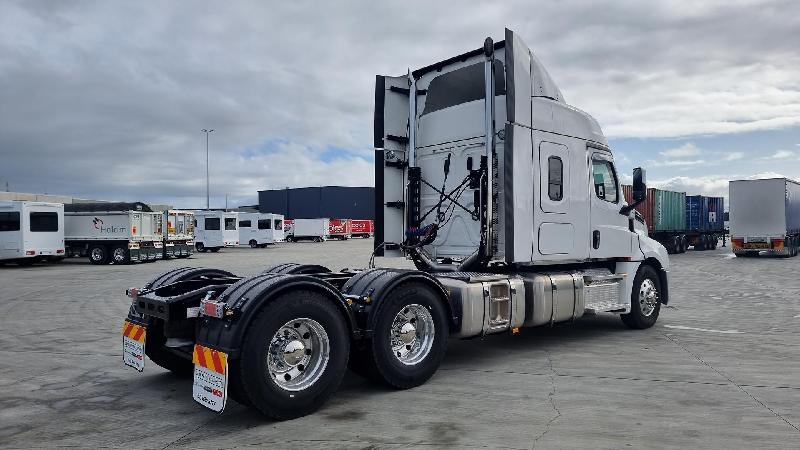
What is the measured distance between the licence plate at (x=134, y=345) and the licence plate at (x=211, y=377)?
111cm

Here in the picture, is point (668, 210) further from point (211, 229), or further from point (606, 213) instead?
point (211, 229)

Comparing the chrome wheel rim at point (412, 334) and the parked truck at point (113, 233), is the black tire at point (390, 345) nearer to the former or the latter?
the chrome wheel rim at point (412, 334)

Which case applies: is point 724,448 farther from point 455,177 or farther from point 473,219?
point 455,177

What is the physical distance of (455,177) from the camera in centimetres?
812

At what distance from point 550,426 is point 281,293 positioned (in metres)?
2.50

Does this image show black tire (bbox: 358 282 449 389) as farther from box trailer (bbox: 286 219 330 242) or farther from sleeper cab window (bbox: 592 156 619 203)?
box trailer (bbox: 286 219 330 242)

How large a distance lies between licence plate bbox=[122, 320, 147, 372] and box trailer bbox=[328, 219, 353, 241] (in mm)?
52858

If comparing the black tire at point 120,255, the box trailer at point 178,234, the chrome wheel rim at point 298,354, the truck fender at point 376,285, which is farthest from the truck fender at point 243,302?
the box trailer at point 178,234

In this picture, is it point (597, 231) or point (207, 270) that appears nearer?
point (207, 270)

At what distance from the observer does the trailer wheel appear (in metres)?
26.5

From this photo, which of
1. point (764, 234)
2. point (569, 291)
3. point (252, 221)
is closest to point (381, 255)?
point (569, 291)

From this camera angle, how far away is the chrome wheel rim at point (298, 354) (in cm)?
491

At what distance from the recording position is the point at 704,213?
36.3 metres

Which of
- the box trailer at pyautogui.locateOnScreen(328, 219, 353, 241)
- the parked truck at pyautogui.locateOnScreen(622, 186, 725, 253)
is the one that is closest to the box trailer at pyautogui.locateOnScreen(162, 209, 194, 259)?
the parked truck at pyautogui.locateOnScreen(622, 186, 725, 253)
